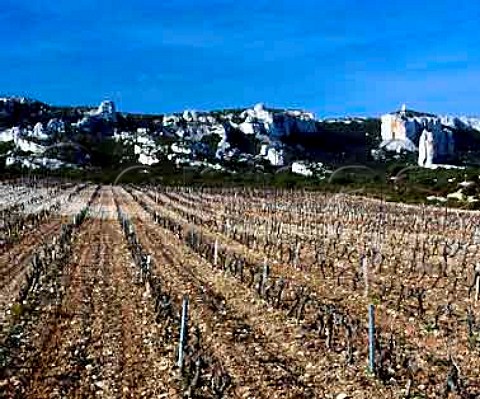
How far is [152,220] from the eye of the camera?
3584 cm

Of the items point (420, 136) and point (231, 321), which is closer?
point (231, 321)

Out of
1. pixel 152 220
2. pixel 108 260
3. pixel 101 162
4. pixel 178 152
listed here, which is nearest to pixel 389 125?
pixel 178 152

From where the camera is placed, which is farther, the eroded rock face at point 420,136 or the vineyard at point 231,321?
the eroded rock face at point 420,136

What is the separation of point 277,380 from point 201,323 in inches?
133

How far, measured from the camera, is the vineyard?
29.8ft

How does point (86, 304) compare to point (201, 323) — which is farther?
point (86, 304)

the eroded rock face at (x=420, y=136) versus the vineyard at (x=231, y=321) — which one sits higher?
the eroded rock face at (x=420, y=136)

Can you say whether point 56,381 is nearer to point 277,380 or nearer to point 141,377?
point 141,377

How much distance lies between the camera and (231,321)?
12.6 meters

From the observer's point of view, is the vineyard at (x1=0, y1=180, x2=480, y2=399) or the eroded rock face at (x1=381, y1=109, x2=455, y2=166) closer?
the vineyard at (x1=0, y1=180, x2=480, y2=399)

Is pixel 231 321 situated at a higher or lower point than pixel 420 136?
lower

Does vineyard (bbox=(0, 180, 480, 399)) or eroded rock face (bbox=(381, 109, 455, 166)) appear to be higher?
eroded rock face (bbox=(381, 109, 455, 166))

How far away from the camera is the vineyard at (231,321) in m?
9.07

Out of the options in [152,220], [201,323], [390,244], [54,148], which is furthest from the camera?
[54,148]
